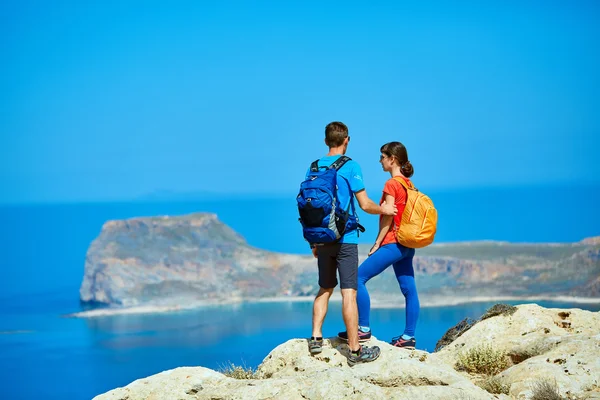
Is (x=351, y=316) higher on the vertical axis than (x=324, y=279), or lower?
lower

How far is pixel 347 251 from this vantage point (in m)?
7.38

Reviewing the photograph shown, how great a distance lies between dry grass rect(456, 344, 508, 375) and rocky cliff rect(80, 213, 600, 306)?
11855cm

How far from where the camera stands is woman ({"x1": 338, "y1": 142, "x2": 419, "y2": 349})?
7.99 m

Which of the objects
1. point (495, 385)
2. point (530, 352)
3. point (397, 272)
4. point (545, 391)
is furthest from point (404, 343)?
point (545, 391)

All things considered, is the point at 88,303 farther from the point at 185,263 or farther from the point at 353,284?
the point at 353,284

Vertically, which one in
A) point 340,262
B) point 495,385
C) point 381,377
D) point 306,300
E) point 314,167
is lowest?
point 306,300

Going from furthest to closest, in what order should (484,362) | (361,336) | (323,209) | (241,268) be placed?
(241,268) < (484,362) < (361,336) < (323,209)

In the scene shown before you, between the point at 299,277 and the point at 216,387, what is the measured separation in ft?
448

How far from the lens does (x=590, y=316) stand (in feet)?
31.4

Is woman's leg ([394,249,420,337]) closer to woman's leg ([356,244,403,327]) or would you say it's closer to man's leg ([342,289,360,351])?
woman's leg ([356,244,403,327])

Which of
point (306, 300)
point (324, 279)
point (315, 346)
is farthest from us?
point (306, 300)

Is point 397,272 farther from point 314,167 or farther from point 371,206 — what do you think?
point 314,167

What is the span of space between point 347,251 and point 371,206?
17.8 inches

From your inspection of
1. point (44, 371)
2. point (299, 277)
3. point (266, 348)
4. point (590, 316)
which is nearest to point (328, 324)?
point (266, 348)
